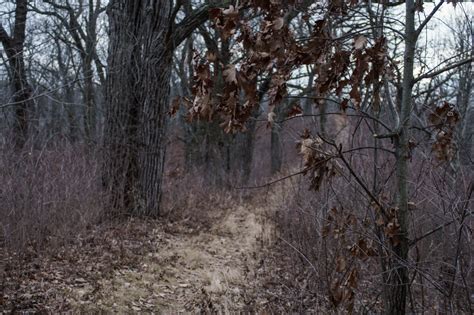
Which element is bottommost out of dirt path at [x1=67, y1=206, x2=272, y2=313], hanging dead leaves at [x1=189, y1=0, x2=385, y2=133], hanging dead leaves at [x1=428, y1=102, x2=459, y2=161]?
dirt path at [x1=67, y1=206, x2=272, y2=313]

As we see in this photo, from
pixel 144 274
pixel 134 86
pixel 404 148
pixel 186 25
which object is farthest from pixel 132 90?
pixel 404 148

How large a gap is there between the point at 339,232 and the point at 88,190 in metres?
4.93

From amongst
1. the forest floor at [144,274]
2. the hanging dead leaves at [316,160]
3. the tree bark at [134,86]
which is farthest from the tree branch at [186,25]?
the hanging dead leaves at [316,160]

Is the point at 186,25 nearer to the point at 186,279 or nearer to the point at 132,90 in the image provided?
the point at 132,90

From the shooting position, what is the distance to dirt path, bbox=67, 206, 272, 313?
4.80 m

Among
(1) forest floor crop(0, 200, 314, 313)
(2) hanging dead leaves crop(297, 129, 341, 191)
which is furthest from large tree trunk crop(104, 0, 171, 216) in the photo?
(2) hanging dead leaves crop(297, 129, 341, 191)

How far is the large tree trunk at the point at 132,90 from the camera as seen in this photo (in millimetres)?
8125

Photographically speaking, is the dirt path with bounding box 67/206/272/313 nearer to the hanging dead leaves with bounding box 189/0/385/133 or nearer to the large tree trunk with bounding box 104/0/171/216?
the large tree trunk with bounding box 104/0/171/216

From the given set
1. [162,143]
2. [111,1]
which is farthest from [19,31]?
[162,143]

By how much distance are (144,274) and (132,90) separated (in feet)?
11.6

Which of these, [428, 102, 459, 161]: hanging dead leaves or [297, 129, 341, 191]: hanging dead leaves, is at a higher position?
[428, 102, 459, 161]: hanging dead leaves

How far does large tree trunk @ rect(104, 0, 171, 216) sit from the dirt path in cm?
111

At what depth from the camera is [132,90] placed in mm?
8164

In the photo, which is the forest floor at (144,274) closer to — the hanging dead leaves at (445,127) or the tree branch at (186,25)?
the hanging dead leaves at (445,127)
